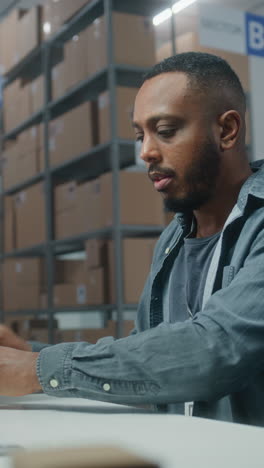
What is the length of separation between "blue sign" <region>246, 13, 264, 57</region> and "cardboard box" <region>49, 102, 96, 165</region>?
93cm

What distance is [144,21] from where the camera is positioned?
10.5ft

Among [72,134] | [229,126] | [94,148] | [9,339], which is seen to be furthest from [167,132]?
[72,134]

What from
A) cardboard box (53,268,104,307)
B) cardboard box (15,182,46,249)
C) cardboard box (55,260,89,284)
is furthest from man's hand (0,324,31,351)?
cardboard box (15,182,46,249)

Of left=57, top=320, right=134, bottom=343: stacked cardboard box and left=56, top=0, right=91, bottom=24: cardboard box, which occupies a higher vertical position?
left=56, top=0, right=91, bottom=24: cardboard box

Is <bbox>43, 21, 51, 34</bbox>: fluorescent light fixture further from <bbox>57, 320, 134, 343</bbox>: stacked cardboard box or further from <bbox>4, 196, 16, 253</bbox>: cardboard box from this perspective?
<bbox>57, 320, 134, 343</bbox>: stacked cardboard box

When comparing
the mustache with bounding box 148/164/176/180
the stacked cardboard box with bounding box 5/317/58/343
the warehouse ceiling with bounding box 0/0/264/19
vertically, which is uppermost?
the warehouse ceiling with bounding box 0/0/264/19

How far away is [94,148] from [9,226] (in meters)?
1.22

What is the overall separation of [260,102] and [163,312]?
315 centimetres

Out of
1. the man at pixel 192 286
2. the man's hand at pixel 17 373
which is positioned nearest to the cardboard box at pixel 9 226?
the man at pixel 192 286

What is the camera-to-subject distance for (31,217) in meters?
3.90

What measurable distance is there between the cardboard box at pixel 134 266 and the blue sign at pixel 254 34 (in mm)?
1144

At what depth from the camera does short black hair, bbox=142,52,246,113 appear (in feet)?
3.50

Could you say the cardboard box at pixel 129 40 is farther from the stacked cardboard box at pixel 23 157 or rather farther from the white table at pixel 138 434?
the white table at pixel 138 434

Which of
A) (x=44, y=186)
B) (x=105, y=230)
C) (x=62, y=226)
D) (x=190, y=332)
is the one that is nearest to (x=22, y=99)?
(x=44, y=186)
